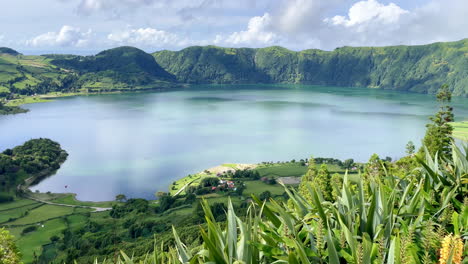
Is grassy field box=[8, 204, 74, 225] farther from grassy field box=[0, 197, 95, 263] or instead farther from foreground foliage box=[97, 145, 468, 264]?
foreground foliage box=[97, 145, 468, 264]

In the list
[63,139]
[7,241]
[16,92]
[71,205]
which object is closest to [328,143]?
[71,205]

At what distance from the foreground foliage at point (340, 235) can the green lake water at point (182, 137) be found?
57.0 metres

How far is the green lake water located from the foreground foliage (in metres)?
57.0

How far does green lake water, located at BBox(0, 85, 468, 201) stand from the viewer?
6694cm

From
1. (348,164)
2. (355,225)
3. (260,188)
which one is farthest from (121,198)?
(355,225)

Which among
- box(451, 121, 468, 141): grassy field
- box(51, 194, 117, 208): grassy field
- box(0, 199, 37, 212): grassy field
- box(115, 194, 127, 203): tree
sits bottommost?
box(0, 199, 37, 212): grassy field

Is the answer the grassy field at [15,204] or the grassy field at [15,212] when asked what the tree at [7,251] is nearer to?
the grassy field at [15,212]

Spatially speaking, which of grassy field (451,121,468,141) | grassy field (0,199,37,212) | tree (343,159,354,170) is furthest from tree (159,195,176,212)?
grassy field (451,121,468,141)

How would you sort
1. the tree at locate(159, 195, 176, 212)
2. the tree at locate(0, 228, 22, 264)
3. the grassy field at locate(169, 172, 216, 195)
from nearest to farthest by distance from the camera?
the tree at locate(0, 228, 22, 264), the tree at locate(159, 195, 176, 212), the grassy field at locate(169, 172, 216, 195)

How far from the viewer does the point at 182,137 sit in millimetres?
91688

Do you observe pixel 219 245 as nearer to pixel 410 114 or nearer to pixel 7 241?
pixel 7 241

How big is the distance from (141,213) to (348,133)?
205 feet

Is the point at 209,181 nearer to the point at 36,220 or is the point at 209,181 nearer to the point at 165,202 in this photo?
the point at 165,202

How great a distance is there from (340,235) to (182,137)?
89244 mm
